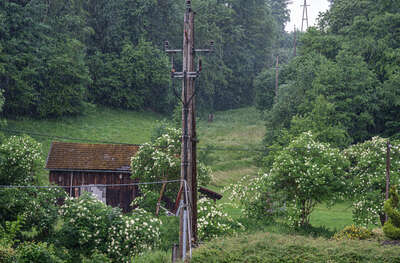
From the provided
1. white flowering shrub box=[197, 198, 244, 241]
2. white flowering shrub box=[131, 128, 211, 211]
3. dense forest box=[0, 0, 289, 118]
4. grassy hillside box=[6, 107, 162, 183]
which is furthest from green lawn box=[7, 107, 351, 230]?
white flowering shrub box=[197, 198, 244, 241]

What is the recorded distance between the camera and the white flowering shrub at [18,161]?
2555 cm

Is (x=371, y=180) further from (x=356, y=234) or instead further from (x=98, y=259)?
(x=98, y=259)

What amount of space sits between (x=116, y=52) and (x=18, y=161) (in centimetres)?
3878

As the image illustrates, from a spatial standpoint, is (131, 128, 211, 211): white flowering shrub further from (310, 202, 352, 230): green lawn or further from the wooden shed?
(310, 202, 352, 230): green lawn

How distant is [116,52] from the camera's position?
62.4 m

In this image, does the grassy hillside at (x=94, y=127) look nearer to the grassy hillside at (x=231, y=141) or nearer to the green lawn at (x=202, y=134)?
the green lawn at (x=202, y=134)

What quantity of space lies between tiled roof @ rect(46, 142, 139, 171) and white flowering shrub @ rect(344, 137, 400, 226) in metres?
14.5

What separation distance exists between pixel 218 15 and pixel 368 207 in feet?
170

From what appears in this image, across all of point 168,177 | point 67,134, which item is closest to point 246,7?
point 67,134

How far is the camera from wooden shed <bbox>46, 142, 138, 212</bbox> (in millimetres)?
31078

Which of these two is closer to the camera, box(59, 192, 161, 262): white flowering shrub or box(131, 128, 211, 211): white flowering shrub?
box(59, 192, 161, 262): white flowering shrub

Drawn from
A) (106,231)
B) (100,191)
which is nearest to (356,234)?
(106,231)

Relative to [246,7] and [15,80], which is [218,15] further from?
[15,80]

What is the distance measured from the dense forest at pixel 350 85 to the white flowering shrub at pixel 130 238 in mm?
16314
